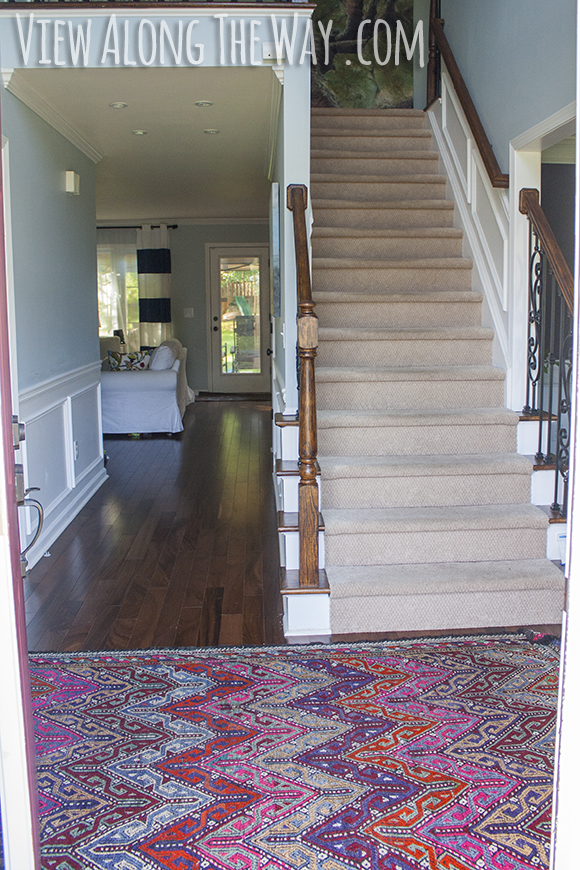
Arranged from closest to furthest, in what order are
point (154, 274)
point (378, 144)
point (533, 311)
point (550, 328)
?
point (550, 328)
point (533, 311)
point (378, 144)
point (154, 274)

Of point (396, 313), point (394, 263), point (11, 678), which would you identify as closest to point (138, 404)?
point (394, 263)

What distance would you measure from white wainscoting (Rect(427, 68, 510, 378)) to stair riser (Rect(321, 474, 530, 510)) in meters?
0.81

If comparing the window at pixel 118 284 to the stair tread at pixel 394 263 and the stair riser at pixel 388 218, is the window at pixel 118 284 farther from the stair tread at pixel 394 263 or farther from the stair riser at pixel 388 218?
the stair tread at pixel 394 263

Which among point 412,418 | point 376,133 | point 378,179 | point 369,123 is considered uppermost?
point 369,123

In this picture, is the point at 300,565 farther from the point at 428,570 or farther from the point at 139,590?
the point at 139,590

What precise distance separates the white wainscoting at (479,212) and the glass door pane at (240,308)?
590cm

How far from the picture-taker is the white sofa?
8055 mm

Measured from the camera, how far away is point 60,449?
479 cm

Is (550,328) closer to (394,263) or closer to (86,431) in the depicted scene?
(394,263)

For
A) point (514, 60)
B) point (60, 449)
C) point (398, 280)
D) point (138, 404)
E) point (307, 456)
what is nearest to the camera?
point (307, 456)

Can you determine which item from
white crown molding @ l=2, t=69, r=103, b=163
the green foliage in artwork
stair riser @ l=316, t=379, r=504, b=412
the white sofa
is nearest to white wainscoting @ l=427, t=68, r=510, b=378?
stair riser @ l=316, t=379, r=504, b=412

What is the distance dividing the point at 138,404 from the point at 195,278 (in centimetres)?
374

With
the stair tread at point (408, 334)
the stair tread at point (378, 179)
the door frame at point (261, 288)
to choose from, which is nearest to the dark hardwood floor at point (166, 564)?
the stair tread at point (408, 334)

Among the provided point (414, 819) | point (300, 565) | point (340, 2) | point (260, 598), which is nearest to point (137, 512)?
point (260, 598)
